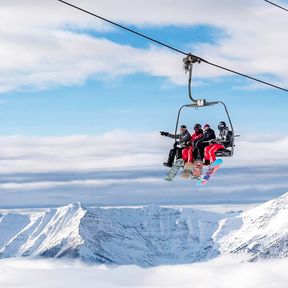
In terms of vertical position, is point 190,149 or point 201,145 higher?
point 201,145

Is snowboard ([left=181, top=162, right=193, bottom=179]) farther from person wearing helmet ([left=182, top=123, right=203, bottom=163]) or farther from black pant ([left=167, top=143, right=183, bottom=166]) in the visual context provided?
black pant ([left=167, top=143, right=183, bottom=166])

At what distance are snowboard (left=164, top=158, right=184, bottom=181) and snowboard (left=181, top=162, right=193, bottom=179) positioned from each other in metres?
0.38

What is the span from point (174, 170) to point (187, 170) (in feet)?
4.44

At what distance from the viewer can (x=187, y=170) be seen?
146 ft

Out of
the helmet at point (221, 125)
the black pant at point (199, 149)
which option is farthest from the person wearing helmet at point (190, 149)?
the helmet at point (221, 125)

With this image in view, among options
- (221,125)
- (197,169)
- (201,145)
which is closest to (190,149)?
(201,145)

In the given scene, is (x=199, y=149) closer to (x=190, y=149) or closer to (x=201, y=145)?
(x=201, y=145)

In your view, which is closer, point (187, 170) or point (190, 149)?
point (190, 149)

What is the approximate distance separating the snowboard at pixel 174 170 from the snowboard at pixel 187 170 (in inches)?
15.1

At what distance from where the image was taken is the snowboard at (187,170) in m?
44.3

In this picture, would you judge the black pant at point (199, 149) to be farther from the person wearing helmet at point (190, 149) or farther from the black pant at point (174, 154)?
the black pant at point (174, 154)

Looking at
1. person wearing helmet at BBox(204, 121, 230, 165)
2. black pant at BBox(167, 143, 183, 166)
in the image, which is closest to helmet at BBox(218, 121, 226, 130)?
person wearing helmet at BBox(204, 121, 230, 165)

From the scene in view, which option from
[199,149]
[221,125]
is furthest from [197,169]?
[221,125]

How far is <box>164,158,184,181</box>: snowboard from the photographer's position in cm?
4494
